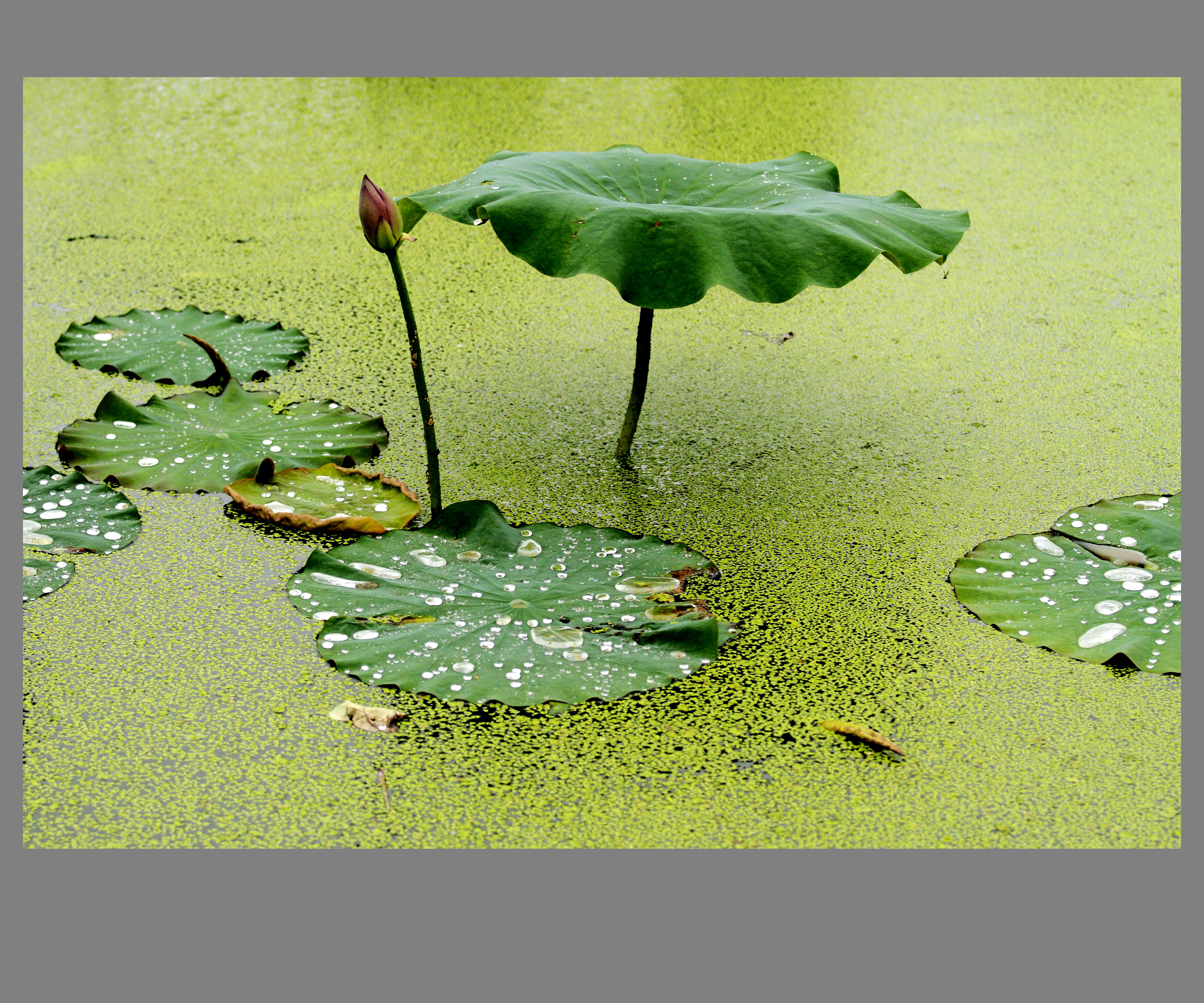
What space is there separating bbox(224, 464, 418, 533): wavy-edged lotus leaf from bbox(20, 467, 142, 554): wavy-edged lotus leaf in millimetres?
165

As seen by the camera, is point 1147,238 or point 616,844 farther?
point 1147,238

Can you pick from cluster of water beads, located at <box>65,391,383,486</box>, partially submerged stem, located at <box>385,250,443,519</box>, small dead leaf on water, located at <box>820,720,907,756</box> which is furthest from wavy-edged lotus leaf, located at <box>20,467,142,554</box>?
small dead leaf on water, located at <box>820,720,907,756</box>

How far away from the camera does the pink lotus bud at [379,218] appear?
63.9 inches

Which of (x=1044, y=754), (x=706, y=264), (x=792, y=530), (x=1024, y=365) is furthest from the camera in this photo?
(x=1024, y=365)

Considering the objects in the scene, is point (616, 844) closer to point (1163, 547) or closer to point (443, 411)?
point (1163, 547)

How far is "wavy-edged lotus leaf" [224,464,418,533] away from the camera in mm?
1798

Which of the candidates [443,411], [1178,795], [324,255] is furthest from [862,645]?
[324,255]

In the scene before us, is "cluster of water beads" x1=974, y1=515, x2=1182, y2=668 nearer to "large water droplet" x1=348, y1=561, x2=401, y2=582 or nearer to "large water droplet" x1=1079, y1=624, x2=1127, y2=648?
"large water droplet" x1=1079, y1=624, x2=1127, y2=648

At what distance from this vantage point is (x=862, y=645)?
1609 mm

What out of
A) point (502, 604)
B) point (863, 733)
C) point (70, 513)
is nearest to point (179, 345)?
point (70, 513)

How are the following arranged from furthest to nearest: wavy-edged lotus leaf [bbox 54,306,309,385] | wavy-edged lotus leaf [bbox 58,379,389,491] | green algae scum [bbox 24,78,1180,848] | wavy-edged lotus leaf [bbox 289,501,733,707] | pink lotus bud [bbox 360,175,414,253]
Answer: wavy-edged lotus leaf [bbox 54,306,309,385] → wavy-edged lotus leaf [bbox 58,379,389,491] → pink lotus bud [bbox 360,175,414,253] → wavy-edged lotus leaf [bbox 289,501,733,707] → green algae scum [bbox 24,78,1180,848]

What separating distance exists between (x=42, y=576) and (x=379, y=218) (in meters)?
0.70

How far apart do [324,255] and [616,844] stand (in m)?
2.03

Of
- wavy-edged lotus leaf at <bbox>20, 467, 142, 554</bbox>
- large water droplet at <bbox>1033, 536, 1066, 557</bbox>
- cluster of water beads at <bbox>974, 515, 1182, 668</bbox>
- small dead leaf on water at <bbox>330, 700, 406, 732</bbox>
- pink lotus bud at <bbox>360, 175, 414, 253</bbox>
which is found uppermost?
pink lotus bud at <bbox>360, 175, 414, 253</bbox>
